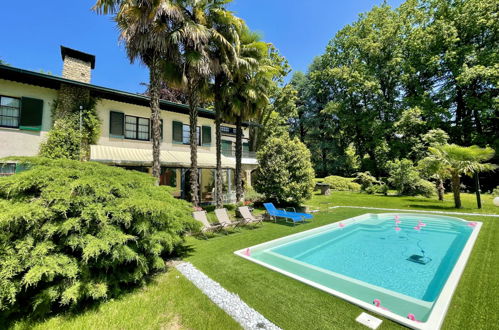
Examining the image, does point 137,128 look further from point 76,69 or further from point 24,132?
point 24,132

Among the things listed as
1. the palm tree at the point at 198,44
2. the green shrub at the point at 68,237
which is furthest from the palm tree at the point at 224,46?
the green shrub at the point at 68,237

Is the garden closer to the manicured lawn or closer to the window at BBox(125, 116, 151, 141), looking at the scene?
the manicured lawn

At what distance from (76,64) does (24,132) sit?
22.5ft

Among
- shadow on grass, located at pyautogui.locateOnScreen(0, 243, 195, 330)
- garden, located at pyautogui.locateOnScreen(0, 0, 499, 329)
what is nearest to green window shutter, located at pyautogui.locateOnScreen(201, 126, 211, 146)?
garden, located at pyautogui.locateOnScreen(0, 0, 499, 329)

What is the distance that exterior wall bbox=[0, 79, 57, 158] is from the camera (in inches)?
579

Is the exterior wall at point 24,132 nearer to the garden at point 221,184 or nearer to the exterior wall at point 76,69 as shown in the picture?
the garden at point 221,184

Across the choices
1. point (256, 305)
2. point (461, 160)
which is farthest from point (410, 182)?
point (256, 305)

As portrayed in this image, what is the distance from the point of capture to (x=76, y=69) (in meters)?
18.1

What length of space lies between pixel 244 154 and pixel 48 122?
19019 mm

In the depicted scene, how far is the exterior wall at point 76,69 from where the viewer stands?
17.7 m

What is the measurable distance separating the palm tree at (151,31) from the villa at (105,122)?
20.9 feet

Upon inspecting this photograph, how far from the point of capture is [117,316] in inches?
205

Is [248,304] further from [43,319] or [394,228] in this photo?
[394,228]

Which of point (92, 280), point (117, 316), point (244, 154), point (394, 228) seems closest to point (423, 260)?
point (394, 228)
